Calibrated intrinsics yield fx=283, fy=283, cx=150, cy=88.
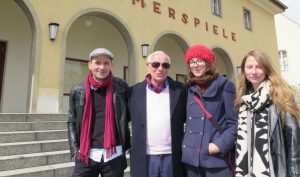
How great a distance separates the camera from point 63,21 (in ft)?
24.8

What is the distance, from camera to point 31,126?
18.0ft

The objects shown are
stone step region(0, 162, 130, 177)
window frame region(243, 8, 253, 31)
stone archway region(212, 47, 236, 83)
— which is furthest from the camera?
window frame region(243, 8, 253, 31)

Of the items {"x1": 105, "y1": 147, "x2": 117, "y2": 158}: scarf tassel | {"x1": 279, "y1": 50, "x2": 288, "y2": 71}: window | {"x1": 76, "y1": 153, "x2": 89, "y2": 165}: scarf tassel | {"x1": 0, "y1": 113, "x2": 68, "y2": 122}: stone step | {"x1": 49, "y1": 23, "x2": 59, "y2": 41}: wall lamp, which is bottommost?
{"x1": 76, "y1": 153, "x2": 89, "y2": 165}: scarf tassel

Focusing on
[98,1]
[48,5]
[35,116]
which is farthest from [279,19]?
[35,116]

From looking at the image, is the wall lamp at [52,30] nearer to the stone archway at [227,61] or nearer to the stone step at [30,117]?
the stone step at [30,117]

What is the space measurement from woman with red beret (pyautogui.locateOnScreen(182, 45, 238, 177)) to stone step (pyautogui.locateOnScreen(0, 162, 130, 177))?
8.42 feet

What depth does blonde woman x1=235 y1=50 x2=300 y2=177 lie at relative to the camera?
2100mm

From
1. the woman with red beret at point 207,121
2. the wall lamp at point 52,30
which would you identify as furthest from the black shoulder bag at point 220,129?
the wall lamp at point 52,30

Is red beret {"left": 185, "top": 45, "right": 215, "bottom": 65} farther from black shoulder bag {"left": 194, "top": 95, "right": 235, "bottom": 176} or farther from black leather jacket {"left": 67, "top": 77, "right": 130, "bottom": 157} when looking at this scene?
black leather jacket {"left": 67, "top": 77, "right": 130, "bottom": 157}

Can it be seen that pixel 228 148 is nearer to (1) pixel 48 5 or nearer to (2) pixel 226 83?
(2) pixel 226 83

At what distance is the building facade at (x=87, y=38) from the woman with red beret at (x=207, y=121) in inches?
206

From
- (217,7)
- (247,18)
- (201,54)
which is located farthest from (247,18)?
(201,54)

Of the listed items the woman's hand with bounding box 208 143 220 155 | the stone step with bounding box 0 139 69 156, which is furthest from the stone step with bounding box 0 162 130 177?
the woman's hand with bounding box 208 143 220 155

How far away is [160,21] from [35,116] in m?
6.09
